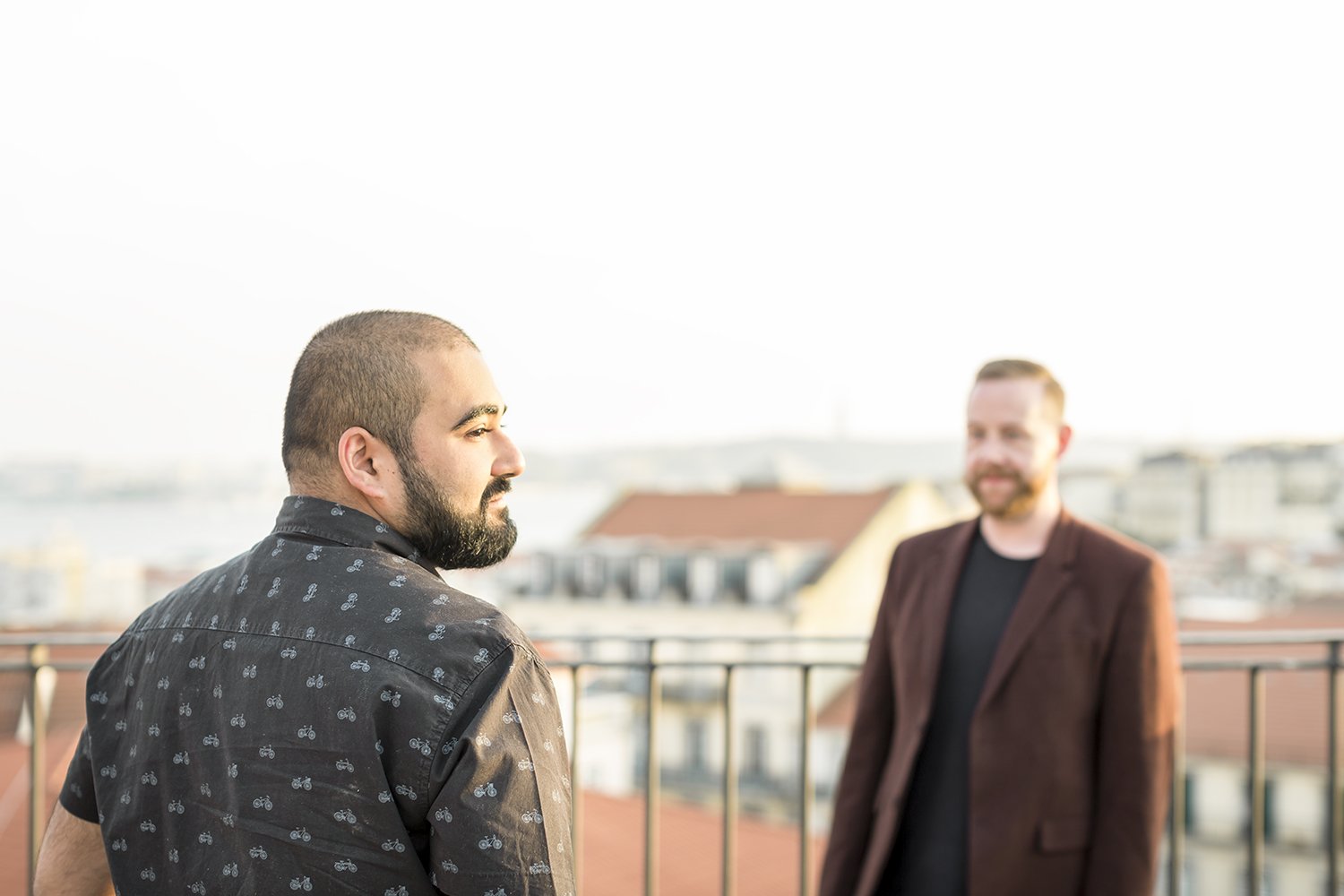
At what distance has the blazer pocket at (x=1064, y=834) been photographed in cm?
279

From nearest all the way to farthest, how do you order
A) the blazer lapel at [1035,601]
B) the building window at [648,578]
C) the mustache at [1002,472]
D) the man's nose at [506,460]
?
the man's nose at [506,460], the blazer lapel at [1035,601], the mustache at [1002,472], the building window at [648,578]

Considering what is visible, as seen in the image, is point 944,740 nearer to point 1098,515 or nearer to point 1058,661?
point 1058,661

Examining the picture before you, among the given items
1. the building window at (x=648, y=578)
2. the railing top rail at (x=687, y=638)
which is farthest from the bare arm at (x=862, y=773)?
the building window at (x=648, y=578)

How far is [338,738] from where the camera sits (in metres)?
1.36

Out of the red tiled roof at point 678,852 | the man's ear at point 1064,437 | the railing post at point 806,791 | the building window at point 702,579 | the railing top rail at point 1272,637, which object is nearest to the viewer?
the man's ear at point 1064,437

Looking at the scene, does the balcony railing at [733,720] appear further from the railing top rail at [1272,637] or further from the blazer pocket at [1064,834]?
the blazer pocket at [1064,834]

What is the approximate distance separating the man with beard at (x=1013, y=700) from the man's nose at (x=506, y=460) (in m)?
1.67

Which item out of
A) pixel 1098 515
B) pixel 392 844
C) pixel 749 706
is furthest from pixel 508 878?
pixel 1098 515

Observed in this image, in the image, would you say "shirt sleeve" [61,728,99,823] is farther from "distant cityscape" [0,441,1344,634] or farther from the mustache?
"distant cityscape" [0,441,1344,634]

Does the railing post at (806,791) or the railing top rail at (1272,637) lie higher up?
the railing top rail at (1272,637)

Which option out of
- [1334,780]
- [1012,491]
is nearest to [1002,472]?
[1012,491]

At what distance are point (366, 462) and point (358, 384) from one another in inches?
3.9

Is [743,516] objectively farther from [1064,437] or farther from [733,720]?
[1064,437]

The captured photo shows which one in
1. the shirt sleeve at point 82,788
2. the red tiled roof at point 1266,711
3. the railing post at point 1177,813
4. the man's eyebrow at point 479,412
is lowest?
the red tiled roof at point 1266,711
